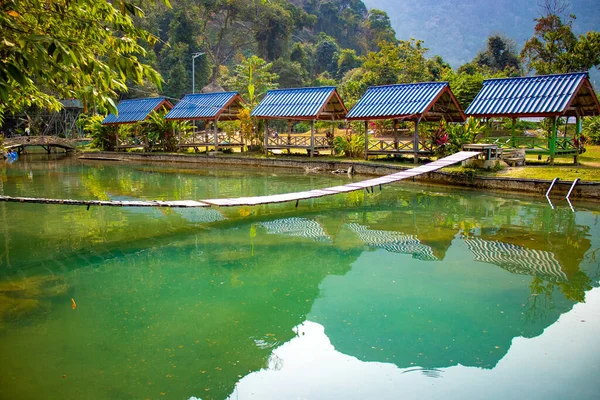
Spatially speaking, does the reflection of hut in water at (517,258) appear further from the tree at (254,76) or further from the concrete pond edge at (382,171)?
the tree at (254,76)

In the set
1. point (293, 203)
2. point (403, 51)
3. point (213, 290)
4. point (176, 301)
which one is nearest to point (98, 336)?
point (176, 301)

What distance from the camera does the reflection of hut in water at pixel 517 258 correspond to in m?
6.41

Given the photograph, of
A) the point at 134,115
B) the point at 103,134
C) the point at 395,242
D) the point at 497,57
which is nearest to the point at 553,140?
the point at 395,242

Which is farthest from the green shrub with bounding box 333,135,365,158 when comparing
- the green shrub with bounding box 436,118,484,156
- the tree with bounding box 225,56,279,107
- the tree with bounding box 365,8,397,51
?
the tree with bounding box 365,8,397,51

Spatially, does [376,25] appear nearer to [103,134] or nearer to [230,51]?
[230,51]

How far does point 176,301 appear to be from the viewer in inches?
213

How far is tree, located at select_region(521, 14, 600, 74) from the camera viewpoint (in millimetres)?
25938

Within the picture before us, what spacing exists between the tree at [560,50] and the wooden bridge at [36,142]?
92.4 feet

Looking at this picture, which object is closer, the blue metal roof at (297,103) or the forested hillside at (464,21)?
the blue metal roof at (297,103)

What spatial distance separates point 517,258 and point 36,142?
26606 millimetres

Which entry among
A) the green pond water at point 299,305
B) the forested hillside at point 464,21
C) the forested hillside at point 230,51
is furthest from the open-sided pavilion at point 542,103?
the forested hillside at point 464,21

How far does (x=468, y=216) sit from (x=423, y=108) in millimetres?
7052

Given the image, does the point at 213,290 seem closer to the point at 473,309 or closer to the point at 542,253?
the point at 473,309

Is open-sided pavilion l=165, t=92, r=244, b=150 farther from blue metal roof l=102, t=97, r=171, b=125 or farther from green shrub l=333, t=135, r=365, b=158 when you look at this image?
green shrub l=333, t=135, r=365, b=158
